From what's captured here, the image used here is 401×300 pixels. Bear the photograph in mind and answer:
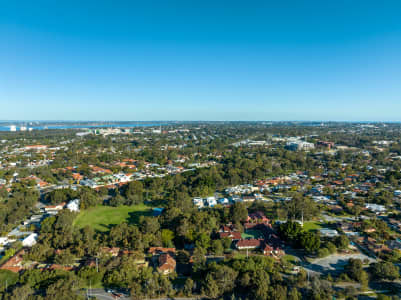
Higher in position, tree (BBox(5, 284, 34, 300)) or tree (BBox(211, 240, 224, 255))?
tree (BBox(5, 284, 34, 300))

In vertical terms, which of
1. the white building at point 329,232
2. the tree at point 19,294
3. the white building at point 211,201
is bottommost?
the white building at point 329,232

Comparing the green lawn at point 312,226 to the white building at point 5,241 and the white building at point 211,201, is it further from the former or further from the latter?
the white building at point 5,241

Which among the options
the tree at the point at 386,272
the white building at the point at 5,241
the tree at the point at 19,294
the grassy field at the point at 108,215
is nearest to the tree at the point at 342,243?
the tree at the point at 386,272

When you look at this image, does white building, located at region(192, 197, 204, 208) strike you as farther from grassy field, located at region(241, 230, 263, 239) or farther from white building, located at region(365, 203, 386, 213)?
white building, located at region(365, 203, 386, 213)

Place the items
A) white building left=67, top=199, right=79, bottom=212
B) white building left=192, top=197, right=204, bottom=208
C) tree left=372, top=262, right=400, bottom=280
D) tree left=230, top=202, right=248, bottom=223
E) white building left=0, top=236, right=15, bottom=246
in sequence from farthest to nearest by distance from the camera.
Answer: white building left=192, top=197, right=204, bottom=208 < white building left=67, top=199, right=79, bottom=212 < tree left=230, top=202, right=248, bottom=223 < white building left=0, top=236, right=15, bottom=246 < tree left=372, top=262, right=400, bottom=280

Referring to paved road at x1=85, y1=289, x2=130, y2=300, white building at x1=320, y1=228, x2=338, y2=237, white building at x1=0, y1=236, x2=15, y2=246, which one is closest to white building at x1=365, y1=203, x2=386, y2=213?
white building at x1=320, y1=228, x2=338, y2=237

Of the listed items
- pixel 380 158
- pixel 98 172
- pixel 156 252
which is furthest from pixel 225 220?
pixel 380 158

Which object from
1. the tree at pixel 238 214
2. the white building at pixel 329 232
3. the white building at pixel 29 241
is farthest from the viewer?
the tree at pixel 238 214
